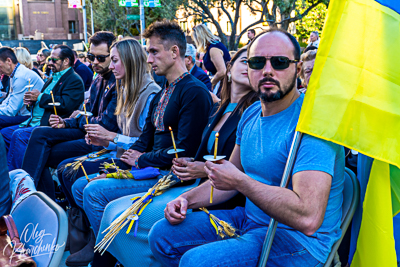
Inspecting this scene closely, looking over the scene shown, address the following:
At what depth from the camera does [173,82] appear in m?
3.27

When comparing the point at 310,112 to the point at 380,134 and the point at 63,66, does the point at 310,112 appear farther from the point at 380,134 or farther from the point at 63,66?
the point at 63,66

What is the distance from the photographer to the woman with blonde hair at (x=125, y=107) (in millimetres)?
3746

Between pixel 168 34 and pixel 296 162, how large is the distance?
79.4 inches

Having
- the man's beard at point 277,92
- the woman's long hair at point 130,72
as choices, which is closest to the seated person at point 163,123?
the woman's long hair at point 130,72

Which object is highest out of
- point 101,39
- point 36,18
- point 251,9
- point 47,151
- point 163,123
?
point 36,18

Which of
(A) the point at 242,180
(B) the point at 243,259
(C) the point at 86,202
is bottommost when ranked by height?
(C) the point at 86,202

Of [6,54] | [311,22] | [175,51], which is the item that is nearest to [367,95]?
[175,51]

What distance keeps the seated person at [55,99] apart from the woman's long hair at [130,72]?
1523 millimetres

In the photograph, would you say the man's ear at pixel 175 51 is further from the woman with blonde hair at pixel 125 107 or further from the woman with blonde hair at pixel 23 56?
the woman with blonde hair at pixel 23 56

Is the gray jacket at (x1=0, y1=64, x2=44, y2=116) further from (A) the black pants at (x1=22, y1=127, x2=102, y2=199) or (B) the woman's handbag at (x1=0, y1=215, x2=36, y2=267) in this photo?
(B) the woman's handbag at (x1=0, y1=215, x2=36, y2=267)

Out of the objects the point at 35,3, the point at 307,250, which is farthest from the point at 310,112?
the point at 35,3

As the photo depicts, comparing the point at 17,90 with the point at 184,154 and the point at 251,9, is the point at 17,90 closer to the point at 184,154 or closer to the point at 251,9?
the point at 184,154

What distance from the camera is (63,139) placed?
14.9ft

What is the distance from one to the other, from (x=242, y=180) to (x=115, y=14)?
33.6 m
